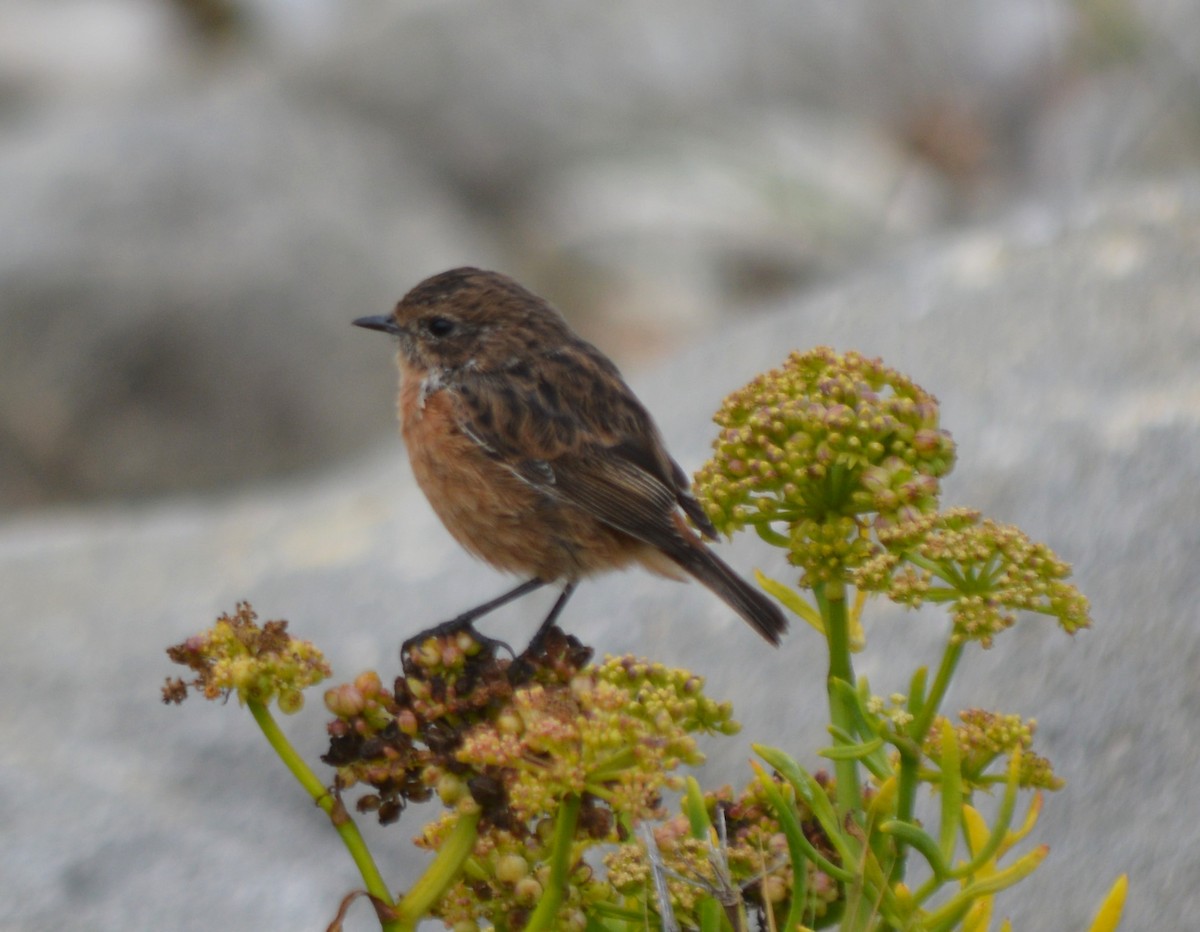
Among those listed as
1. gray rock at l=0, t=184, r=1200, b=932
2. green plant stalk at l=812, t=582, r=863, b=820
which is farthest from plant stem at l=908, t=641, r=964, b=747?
gray rock at l=0, t=184, r=1200, b=932

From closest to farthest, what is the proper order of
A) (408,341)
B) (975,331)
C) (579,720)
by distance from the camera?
(579,720) < (408,341) < (975,331)

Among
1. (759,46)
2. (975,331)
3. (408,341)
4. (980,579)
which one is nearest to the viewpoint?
(980,579)

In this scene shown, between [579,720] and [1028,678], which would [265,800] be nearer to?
[1028,678]

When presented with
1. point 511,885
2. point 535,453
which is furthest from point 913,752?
point 535,453

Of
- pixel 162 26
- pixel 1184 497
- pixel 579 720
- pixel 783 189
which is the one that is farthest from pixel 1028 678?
pixel 162 26

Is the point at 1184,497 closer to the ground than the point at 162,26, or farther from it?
closer to the ground

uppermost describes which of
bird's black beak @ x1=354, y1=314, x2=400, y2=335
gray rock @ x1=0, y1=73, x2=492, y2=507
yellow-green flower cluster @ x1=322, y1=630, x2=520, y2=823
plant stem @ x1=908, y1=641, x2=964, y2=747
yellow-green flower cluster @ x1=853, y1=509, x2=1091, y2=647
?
gray rock @ x1=0, y1=73, x2=492, y2=507

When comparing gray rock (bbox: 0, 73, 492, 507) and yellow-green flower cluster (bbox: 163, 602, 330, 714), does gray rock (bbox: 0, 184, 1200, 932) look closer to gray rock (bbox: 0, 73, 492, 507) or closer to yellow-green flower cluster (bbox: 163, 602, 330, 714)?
yellow-green flower cluster (bbox: 163, 602, 330, 714)

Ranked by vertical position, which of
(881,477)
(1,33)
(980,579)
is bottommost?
(980,579)
